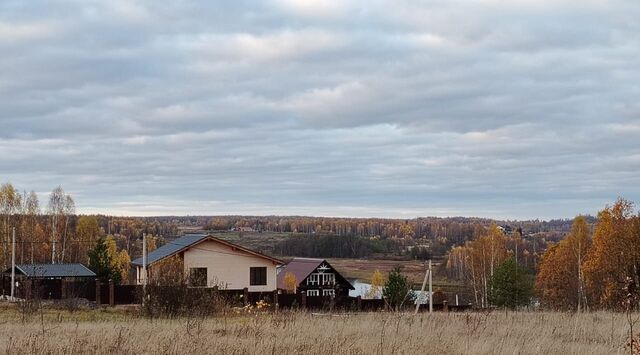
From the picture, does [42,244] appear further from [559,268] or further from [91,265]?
[559,268]

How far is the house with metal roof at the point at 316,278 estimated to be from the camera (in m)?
61.0

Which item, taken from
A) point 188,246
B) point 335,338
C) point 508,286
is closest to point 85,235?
point 188,246

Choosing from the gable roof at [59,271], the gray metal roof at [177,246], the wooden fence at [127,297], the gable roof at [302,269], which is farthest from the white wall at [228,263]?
the gable roof at [302,269]

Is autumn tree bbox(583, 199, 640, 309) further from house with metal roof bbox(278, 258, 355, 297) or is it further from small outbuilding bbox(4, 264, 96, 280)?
small outbuilding bbox(4, 264, 96, 280)

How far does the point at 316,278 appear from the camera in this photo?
207 ft

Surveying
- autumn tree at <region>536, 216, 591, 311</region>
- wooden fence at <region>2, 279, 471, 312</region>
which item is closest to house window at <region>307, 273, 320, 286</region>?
autumn tree at <region>536, 216, 591, 311</region>

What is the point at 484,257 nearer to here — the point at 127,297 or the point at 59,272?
the point at 59,272

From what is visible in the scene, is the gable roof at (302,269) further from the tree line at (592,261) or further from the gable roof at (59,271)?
the gable roof at (59,271)

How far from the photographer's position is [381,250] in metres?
129

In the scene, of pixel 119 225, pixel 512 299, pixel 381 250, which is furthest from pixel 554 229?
pixel 512 299

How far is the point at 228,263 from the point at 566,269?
89.9 feet

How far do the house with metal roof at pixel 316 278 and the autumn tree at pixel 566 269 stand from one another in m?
16.0

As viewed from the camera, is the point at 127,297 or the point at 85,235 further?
the point at 85,235

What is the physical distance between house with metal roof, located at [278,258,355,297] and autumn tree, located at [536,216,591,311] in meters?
16.0
